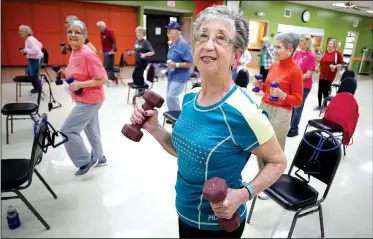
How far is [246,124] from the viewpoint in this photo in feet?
2.90

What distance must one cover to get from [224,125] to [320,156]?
1.38 metres

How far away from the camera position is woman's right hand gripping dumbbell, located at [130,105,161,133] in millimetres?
1166

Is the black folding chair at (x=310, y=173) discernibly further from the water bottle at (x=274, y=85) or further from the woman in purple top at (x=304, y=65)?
the woman in purple top at (x=304, y=65)

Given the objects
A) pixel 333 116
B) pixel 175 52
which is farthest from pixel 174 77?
pixel 333 116

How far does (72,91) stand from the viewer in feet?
7.75

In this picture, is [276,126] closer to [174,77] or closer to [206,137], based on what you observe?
[206,137]

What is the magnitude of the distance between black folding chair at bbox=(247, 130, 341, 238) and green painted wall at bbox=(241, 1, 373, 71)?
8.46m

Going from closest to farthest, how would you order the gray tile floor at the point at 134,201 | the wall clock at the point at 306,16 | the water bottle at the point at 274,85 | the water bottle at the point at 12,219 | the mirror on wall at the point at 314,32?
the water bottle at the point at 12,219
the gray tile floor at the point at 134,201
the water bottle at the point at 274,85
the mirror on wall at the point at 314,32
the wall clock at the point at 306,16

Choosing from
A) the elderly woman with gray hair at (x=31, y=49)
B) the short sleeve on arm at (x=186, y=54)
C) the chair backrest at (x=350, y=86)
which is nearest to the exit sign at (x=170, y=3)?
the elderly woman with gray hair at (x=31, y=49)

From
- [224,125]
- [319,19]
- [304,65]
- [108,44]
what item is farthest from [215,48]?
[319,19]

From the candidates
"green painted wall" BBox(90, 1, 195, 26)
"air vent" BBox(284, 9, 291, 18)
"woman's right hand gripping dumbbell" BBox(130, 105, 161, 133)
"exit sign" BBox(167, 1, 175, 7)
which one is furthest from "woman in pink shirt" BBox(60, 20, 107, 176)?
"air vent" BBox(284, 9, 291, 18)

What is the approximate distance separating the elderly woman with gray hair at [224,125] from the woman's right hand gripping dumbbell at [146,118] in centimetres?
20

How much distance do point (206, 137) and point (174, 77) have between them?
3007 millimetres

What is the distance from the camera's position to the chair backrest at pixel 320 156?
182 cm
